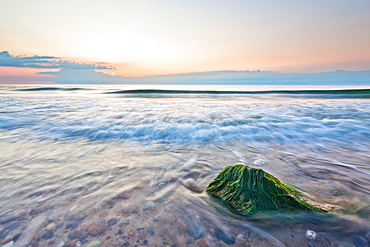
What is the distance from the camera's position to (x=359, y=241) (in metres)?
1.44

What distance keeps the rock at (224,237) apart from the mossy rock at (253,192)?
37 cm

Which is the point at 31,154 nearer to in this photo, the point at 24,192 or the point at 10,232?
the point at 24,192

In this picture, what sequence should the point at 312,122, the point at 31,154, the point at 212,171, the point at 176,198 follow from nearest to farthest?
the point at 176,198 → the point at 212,171 → the point at 31,154 → the point at 312,122

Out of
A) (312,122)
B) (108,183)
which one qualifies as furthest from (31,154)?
(312,122)

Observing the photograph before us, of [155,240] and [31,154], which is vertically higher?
[155,240]

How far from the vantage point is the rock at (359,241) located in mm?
1418

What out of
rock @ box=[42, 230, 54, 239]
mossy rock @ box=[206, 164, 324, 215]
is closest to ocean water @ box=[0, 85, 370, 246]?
rock @ box=[42, 230, 54, 239]

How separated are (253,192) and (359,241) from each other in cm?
88

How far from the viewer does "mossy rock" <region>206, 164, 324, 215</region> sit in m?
1.88

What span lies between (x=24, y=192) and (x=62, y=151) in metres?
1.57

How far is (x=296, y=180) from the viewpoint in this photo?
97.1 inches

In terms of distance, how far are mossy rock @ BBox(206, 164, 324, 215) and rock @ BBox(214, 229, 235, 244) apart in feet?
1.20

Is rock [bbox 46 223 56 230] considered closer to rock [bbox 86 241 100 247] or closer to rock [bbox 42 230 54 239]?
rock [bbox 42 230 54 239]

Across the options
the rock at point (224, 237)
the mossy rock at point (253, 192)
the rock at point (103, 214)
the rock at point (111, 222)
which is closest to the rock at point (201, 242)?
the rock at point (224, 237)
